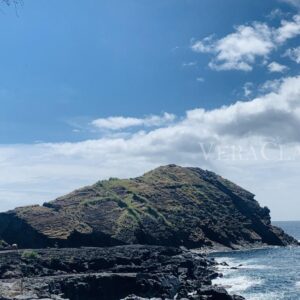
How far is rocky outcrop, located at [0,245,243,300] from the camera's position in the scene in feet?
274

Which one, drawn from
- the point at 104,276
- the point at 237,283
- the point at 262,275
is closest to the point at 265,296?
the point at 237,283

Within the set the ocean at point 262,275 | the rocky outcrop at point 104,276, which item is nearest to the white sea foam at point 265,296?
the ocean at point 262,275

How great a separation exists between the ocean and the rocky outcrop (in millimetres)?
Result: 6141

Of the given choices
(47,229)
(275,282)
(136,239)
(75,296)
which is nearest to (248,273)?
(275,282)

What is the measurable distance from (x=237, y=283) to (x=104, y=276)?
30002 millimetres

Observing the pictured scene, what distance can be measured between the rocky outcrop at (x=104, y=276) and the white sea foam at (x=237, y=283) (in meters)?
2.85

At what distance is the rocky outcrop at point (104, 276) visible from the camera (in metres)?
83.4

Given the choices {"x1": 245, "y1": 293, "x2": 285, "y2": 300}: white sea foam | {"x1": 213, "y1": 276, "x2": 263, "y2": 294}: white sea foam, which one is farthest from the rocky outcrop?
{"x1": 245, "y1": 293, "x2": 285, "y2": 300}: white sea foam

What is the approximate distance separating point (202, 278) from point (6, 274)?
137 ft

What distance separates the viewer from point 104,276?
95062 millimetres

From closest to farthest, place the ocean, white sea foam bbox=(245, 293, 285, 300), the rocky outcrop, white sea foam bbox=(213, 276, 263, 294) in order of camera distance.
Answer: the rocky outcrop, white sea foam bbox=(245, 293, 285, 300), the ocean, white sea foam bbox=(213, 276, 263, 294)

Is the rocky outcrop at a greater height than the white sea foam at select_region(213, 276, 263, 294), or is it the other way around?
the rocky outcrop

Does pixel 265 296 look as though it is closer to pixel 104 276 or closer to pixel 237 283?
pixel 237 283

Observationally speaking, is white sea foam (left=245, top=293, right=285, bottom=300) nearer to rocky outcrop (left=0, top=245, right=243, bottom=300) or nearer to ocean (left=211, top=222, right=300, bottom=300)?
ocean (left=211, top=222, right=300, bottom=300)
